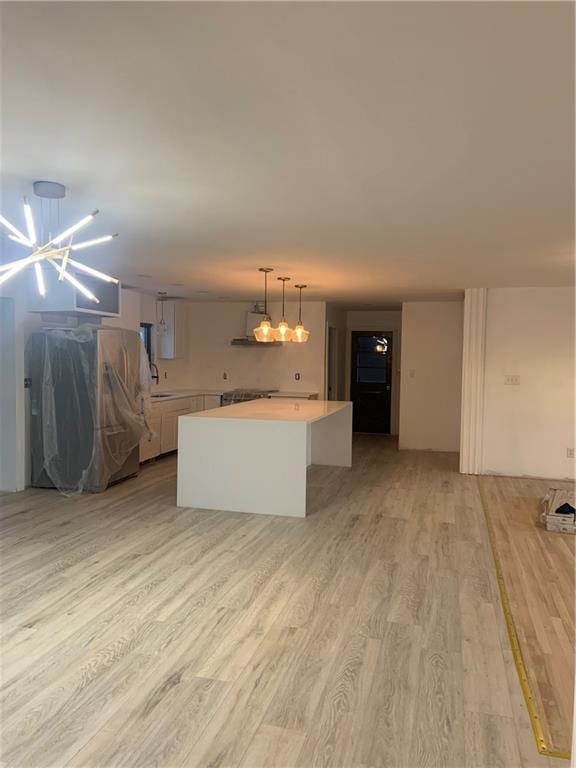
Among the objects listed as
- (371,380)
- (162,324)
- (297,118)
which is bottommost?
(371,380)

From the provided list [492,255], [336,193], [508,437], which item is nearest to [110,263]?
[336,193]

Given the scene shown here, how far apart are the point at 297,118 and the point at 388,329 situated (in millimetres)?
8326

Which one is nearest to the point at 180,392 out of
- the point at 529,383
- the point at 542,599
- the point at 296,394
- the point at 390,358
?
the point at 296,394

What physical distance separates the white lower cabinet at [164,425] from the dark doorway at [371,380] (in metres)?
3.43

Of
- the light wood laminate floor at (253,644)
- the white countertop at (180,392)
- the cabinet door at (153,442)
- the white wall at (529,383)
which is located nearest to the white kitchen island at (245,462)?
the light wood laminate floor at (253,644)

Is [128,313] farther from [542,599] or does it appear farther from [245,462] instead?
[542,599]

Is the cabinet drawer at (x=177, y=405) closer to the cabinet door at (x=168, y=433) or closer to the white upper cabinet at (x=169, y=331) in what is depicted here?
the cabinet door at (x=168, y=433)

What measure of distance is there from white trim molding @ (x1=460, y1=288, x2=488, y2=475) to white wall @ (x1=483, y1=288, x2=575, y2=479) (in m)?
0.08

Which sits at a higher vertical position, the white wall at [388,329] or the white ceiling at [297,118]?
the white ceiling at [297,118]

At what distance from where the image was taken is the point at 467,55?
160cm

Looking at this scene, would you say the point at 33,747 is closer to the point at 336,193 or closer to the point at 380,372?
the point at 336,193

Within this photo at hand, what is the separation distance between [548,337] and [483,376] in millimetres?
897

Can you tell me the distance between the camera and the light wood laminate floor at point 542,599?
7.51 feet

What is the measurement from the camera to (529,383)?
677cm
